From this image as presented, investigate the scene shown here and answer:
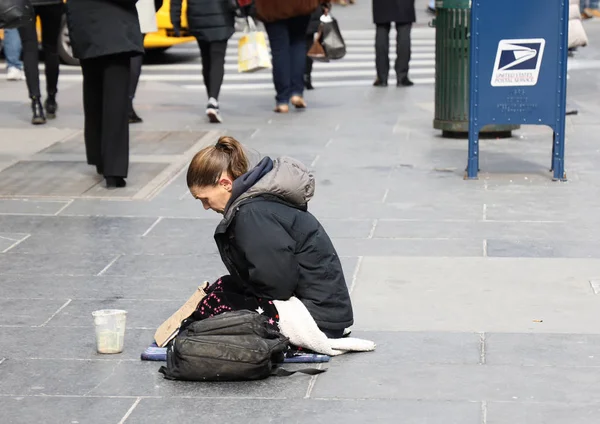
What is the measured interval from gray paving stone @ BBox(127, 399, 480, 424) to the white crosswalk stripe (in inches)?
407

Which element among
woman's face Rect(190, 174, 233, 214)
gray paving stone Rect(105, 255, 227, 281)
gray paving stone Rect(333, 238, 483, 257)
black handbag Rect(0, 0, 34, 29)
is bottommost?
gray paving stone Rect(333, 238, 483, 257)

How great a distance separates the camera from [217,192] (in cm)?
486

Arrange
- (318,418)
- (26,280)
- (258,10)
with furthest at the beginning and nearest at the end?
(258,10) → (26,280) → (318,418)

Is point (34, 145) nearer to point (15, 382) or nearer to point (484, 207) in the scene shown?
point (484, 207)

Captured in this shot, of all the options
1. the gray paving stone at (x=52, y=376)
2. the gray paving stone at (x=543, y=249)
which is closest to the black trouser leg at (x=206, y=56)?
the gray paving stone at (x=543, y=249)

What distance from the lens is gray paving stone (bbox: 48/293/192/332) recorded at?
546 cm

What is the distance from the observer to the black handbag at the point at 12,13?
8336mm

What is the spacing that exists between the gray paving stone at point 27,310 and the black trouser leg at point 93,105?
282 centimetres

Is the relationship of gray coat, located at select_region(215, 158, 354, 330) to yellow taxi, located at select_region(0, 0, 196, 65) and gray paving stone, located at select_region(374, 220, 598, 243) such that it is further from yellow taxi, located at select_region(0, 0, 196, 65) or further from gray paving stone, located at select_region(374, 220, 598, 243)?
yellow taxi, located at select_region(0, 0, 196, 65)

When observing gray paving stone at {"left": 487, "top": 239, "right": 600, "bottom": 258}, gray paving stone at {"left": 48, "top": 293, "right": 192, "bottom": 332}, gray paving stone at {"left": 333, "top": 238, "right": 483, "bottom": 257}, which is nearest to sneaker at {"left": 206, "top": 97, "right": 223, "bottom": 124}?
gray paving stone at {"left": 333, "top": 238, "right": 483, "bottom": 257}

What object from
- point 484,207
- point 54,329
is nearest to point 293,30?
point 484,207

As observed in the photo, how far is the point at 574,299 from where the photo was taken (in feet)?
18.8

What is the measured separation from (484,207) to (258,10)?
180 inches

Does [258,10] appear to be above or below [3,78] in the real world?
above
